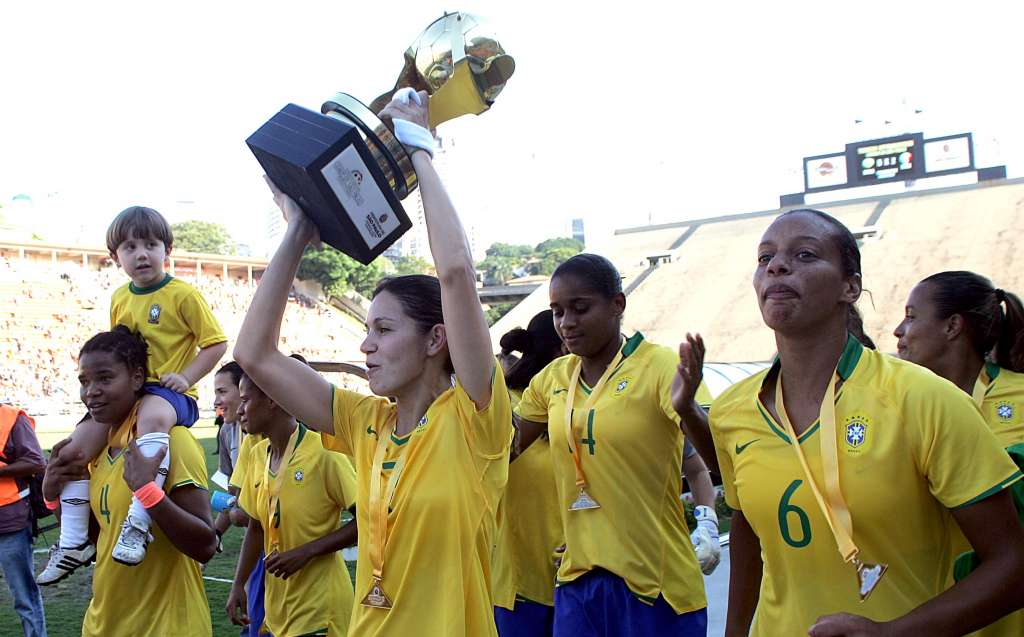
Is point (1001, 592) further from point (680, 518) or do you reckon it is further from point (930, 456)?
point (680, 518)

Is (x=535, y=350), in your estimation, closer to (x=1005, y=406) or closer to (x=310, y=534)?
(x=310, y=534)

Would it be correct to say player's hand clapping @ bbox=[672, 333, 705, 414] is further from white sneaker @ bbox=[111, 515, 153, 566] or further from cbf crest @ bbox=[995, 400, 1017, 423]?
white sneaker @ bbox=[111, 515, 153, 566]

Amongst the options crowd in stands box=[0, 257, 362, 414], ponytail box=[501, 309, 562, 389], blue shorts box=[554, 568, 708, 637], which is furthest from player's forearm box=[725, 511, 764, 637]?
crowd in stands box=[0, 257, 362, 414]

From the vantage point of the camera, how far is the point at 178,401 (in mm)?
4539

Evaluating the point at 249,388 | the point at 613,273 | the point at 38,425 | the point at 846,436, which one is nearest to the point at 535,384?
the point at 613,273

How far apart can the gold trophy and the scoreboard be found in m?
46.4

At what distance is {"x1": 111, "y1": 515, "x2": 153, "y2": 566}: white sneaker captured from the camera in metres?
3.99

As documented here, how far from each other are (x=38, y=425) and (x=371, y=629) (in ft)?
120

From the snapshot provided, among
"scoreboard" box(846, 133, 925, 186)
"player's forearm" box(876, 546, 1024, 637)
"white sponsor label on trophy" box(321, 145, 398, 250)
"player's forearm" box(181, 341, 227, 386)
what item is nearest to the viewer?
"player's forearm" box(876, 546, 1024, 637)

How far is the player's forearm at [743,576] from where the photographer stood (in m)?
2.80

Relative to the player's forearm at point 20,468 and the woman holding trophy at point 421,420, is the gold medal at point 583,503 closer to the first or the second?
the woman holding trophy at point 421,420

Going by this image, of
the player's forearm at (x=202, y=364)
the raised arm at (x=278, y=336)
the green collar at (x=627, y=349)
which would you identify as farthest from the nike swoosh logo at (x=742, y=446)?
the player's forearm at (x=202, y=364)

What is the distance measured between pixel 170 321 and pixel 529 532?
6.77 ft

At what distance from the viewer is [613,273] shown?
4453mm
